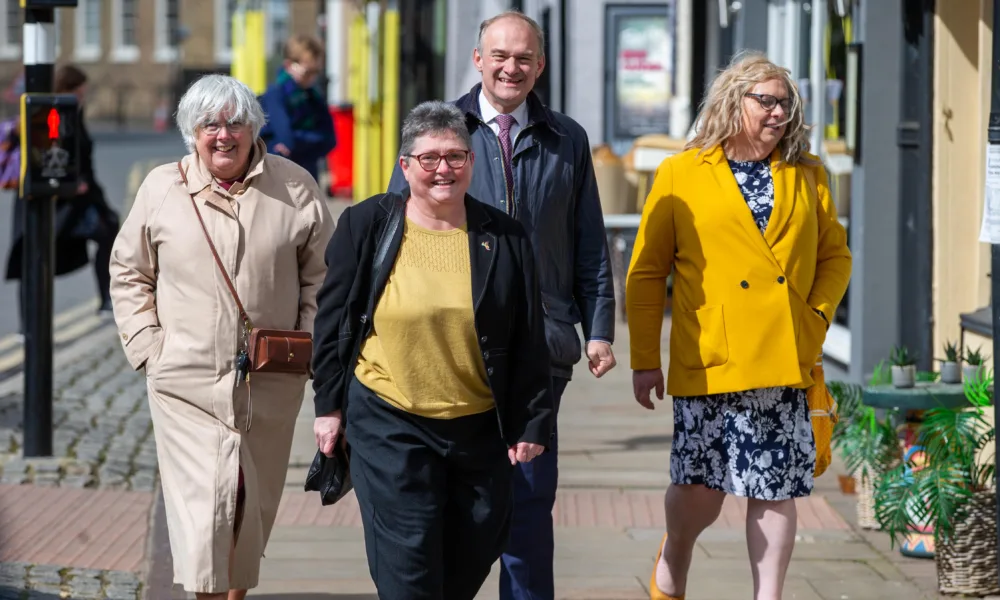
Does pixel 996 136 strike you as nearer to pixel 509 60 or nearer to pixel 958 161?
pixel 509 60

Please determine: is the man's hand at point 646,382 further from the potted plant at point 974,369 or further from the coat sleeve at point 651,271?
the potted plant at point 974,369

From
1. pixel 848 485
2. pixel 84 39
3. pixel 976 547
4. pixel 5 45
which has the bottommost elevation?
pixel 848 485

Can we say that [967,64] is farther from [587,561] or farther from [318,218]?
[318,218]

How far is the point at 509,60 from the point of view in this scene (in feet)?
15.2

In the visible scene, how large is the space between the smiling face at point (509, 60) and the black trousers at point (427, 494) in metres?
0.96

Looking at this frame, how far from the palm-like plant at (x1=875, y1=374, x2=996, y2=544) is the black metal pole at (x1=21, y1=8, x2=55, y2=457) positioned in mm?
3786

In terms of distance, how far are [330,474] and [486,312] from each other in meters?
0.61

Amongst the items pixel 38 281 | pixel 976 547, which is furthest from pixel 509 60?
pixel 38 281

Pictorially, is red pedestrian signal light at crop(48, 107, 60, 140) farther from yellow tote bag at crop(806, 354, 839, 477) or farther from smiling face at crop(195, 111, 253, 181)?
yellow tote bag at crop(806, 354, 839, 477)

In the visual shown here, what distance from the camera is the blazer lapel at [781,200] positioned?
470 cm

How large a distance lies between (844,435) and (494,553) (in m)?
2.60

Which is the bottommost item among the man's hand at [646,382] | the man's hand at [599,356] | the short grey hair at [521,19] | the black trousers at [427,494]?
the black trousers at [427,494]

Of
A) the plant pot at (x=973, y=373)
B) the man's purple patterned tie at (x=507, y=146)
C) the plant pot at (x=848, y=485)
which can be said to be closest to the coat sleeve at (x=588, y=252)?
the man's purple patterned tie at (x=507, y=146)

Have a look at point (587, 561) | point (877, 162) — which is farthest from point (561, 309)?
point (877, 162)
